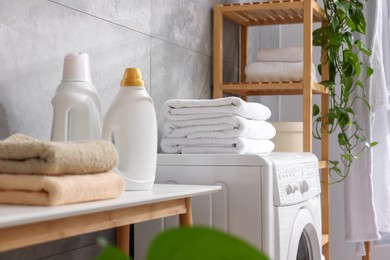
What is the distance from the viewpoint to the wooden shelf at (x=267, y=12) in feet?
8.20

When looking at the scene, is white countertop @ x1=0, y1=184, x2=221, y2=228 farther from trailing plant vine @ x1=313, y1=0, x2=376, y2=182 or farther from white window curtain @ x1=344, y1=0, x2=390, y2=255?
white window curtain @ x1=344, y1=0, x2=390, y2=255

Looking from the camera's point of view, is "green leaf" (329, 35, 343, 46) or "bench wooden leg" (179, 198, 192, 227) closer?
"bench wooden leg" (179, 198, 192, 227)

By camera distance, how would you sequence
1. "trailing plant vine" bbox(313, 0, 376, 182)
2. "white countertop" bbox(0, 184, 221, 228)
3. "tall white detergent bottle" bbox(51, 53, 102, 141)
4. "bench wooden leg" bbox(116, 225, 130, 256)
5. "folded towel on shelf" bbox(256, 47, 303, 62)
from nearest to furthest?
"white countertop" bbox(0, 184, 221, 228) → "tall white detergent bottle" bbox(51, 53, 102, 141) → "bench wooden leg" bbox(116, 225, 130, 256) → "folded towel on shelf" bbox(256, 47, 303, 62) → "trailing plant vine" bbox(313, 0, 376, 182)

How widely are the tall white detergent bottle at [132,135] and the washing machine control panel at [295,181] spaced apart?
41 centimetres

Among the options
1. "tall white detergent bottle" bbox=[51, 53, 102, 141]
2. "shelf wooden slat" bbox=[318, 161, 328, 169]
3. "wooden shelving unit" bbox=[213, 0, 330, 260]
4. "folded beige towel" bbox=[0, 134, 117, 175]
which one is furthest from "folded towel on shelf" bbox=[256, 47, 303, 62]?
"folded beige towel" bbox=[0, 134, 117, 175]

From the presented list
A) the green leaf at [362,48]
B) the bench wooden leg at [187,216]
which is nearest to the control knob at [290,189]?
the bench wooden leg at [187,216]

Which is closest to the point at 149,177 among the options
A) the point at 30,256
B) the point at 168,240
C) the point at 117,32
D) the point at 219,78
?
the point at 30,256

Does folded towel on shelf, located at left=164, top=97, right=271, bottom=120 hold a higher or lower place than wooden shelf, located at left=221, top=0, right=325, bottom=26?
lower

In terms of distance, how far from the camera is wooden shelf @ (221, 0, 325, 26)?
2498 mm

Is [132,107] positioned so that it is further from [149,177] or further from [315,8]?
[315,8]

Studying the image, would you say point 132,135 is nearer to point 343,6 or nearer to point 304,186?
point 304,186

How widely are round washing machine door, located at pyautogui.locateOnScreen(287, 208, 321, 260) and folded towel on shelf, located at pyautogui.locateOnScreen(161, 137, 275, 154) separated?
0.82 ft

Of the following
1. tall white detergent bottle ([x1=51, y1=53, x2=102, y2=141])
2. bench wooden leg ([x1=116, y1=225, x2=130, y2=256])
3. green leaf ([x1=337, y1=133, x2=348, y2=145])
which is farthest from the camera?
green leaf ([x1=337, y1=133, x2=348, y2=145])

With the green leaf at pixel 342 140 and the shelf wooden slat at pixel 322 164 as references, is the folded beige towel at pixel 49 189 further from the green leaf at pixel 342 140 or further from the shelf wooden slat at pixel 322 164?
the green leaf at pixel 342 140
